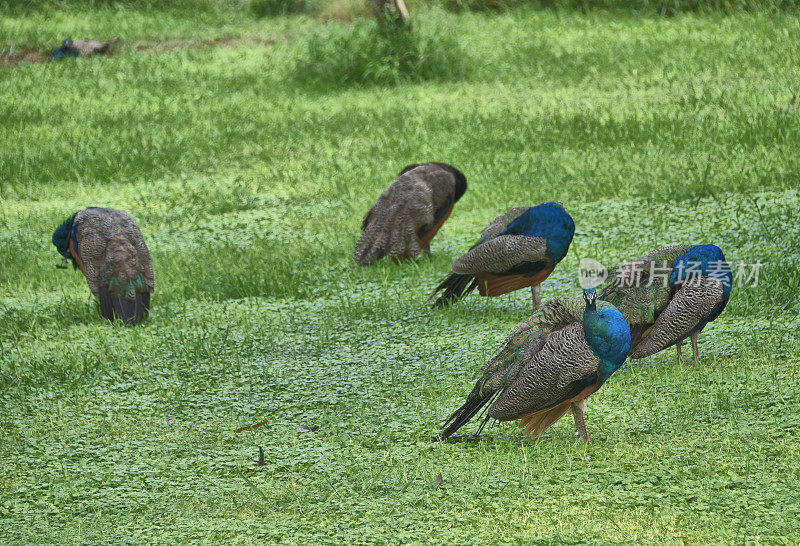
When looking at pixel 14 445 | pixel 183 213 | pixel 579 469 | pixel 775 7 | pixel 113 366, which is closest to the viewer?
pixel 579 469

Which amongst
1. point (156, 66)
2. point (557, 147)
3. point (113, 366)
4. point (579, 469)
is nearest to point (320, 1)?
point (156, 66)

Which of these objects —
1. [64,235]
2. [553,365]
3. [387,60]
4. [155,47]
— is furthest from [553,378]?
[155,47]

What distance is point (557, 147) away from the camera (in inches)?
493

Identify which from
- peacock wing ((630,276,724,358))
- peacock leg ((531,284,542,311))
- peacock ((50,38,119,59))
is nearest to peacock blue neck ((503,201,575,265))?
peacock leg ((531,284,542,311))

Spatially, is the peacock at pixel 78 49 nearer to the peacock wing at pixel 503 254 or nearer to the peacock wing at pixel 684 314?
the peacock wing at pixel 503 254

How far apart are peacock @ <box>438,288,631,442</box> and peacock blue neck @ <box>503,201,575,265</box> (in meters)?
1.85

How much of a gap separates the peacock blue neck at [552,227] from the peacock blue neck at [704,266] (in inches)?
50.4

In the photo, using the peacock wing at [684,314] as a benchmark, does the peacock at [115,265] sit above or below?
below

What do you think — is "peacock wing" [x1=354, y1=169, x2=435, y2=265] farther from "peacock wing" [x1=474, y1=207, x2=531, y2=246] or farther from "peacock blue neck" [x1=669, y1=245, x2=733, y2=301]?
"peacock blue neck" [x1=669, y1=245, x2=733, y2=301]

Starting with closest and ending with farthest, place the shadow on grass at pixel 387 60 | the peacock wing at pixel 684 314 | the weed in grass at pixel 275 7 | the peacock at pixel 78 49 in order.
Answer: the peacock wing at pixel 684 314 → the shadow on grass at pixel 387 60 → the peacock at pixel 78 49 → the weed in grass at pixel 275 7

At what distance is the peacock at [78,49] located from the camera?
20844 millimetres

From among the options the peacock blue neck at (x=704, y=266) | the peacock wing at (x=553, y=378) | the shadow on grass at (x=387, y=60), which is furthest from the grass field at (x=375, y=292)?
the peacock blue neck at (x=704, y=266)

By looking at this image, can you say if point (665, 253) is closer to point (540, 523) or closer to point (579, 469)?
point (579, 469)

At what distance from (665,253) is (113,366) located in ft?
13.0
